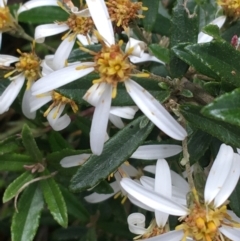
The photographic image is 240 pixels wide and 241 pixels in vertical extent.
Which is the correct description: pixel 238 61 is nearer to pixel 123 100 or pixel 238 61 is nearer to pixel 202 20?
pixel 123 100

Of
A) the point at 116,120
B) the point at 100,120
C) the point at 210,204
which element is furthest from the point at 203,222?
the point at 116,120

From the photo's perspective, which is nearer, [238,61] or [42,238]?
[238,61]

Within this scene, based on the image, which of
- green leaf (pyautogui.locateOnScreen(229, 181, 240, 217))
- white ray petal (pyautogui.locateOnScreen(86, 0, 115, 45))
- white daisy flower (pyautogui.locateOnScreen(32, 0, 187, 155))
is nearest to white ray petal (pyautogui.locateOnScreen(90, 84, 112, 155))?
white daisy flower (pyautogui.locateOnScreen(32, 0, 187, 155))

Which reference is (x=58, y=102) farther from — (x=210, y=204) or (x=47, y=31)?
(x=210, y=204)

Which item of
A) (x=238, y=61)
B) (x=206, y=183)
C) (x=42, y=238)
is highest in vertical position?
(x=238, y=61)

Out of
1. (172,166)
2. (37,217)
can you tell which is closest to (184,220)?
(172,166)

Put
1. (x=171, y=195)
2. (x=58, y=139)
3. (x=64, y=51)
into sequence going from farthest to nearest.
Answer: (x=58, y=139) < (x=64, y=51) < (x=171, y=195)

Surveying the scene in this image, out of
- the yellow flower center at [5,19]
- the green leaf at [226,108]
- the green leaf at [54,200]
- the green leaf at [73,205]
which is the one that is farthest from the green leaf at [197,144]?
the yellow flower center at [5,19]
